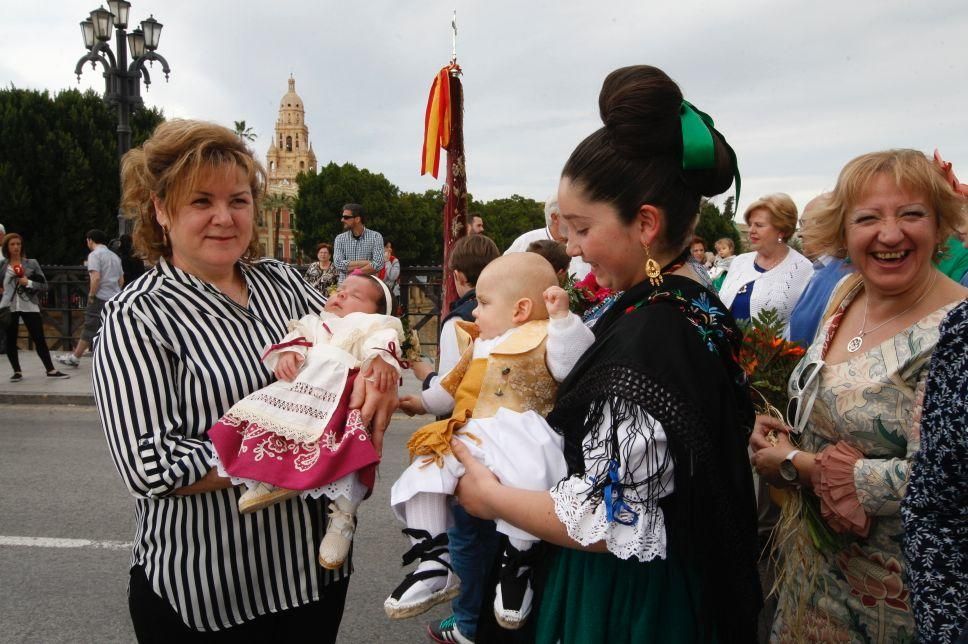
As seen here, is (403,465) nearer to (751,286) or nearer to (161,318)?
(751,286)

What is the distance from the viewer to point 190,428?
6.19 feet

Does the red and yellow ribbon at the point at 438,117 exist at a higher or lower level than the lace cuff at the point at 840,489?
higher

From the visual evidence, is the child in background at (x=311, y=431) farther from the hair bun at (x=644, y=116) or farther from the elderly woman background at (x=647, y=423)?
the hair bun at (x=644, y=116)

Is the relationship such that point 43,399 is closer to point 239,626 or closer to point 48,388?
point 48,388

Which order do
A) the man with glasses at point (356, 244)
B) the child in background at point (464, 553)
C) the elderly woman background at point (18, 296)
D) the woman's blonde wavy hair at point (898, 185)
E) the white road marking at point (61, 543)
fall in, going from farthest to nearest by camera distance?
1. the man with glasses at point (356, 244)
2. the elderly woman background at point (18, 296)
3. the white road marking at point (61, 543)
4. the child in background at point (464, 553)
5. the woman's blonde wavy hair at point (898, 185)

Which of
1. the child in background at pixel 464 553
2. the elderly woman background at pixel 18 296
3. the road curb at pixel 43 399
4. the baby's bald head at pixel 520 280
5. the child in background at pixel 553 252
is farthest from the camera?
the elderly woman background at pixel 18 296

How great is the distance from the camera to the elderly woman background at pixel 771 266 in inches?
209

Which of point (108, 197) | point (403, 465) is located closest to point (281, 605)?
point (403, 465)

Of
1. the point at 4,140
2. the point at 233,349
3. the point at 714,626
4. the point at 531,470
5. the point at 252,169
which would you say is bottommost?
the point at 714,626

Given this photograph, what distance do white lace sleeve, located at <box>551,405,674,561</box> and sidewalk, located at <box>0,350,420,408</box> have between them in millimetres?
6875

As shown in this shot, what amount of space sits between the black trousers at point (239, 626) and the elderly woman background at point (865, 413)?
1.46m

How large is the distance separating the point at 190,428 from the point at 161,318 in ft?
1.03

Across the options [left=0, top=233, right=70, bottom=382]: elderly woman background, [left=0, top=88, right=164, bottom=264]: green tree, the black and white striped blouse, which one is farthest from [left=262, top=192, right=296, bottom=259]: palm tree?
the black and white striped blouse

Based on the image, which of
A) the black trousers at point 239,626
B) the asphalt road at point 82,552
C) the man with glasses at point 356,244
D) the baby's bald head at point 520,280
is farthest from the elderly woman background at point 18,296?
the baby's bald head at point 520,280
